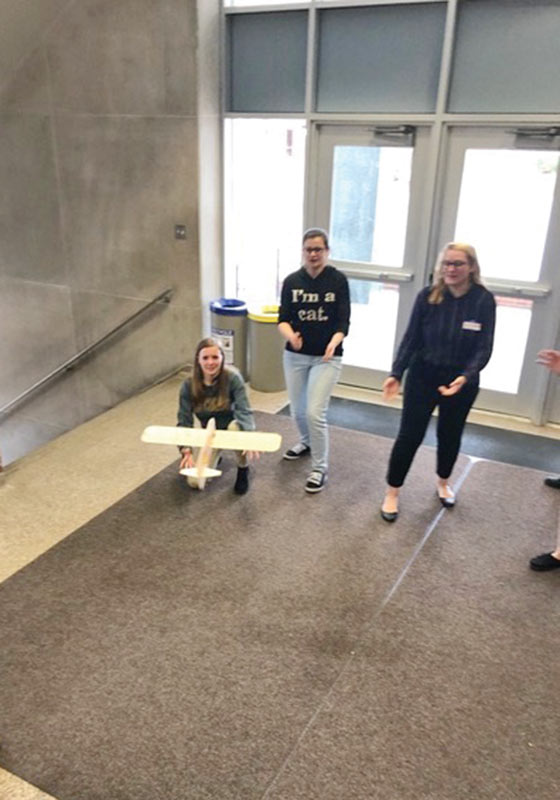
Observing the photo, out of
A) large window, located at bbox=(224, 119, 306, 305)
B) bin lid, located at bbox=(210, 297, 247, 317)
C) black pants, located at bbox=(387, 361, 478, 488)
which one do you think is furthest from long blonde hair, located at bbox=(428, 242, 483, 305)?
large window, located at bbox=(224, 119, 306, 305)

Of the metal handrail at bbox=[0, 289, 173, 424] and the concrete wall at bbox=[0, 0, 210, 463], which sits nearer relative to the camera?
the concrete wall at bbox=[0, 0, 210, 463]

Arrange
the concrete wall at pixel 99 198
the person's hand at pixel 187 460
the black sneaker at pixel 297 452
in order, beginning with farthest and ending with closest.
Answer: the concrete wall at pixel 99 198, the black sneaker at pixel 297 452, the person's hand at pixel 187 460

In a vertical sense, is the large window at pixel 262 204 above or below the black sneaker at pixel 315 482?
above

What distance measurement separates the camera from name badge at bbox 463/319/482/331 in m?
2.93

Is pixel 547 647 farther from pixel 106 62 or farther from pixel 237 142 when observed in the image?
pixel 106 62

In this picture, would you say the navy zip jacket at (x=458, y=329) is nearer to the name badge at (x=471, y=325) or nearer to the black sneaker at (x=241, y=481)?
the name badge at (x=471, y=325)

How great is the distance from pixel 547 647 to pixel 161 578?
1.70 m

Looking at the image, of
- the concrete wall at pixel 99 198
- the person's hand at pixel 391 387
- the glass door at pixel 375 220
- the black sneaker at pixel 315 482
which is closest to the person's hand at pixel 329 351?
the person's hand at pixel 391 387

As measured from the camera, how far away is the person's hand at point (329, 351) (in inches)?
134

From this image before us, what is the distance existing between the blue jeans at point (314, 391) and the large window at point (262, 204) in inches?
77.7

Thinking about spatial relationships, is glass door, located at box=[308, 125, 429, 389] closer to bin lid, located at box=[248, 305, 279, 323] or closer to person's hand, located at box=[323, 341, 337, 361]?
bin lid, located at box=[248, 305, 279, 323]

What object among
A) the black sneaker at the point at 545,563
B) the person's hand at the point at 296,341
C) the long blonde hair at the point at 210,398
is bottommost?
the black sneaker at the point at 545,563

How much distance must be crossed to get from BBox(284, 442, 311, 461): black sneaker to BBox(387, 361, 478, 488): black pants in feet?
2.78

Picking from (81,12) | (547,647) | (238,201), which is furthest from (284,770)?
(81,12)
